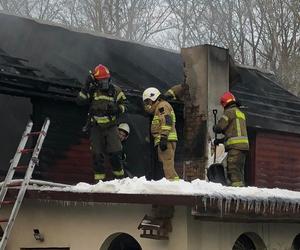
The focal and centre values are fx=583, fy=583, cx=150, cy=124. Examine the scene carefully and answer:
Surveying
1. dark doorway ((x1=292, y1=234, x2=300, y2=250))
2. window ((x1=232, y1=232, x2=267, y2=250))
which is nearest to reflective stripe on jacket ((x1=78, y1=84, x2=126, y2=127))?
window ((x1=232, y1=232, x2=267, y2=250))

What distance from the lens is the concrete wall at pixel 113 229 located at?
581 centimetres

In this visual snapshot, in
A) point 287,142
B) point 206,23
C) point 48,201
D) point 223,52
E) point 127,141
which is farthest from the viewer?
point 206,23

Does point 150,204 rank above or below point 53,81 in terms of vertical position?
below

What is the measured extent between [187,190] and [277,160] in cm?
728

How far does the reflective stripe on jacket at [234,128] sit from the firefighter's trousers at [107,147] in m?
1.77

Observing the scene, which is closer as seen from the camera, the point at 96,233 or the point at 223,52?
the point at 96,233

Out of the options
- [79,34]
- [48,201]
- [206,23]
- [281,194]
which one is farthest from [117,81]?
[206,23]

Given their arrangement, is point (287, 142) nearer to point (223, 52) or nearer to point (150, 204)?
point (223, 52)

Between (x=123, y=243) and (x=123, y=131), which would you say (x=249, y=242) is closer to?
(x=123, y=243)

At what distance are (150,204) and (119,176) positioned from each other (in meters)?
2.12

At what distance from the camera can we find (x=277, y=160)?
12.3 m

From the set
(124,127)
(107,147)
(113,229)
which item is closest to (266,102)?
→ (124,127)

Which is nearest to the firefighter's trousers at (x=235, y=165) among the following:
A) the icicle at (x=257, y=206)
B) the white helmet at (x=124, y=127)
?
the white helmet at (x=124, y=127)

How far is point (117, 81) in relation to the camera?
982 centimetres
